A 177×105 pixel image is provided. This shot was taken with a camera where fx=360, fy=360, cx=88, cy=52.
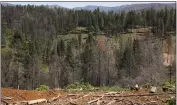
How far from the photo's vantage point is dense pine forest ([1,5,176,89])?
149 feet

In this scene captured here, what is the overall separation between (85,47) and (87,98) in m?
47.6

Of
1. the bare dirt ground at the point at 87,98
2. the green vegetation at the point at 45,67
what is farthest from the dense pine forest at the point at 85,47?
the bare dirt ground at the point at 87,98

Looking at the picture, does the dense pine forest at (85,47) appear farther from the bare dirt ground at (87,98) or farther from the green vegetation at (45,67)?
the bare dirt ground at (87,98)

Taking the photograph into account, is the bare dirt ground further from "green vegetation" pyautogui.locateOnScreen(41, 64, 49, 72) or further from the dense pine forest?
"green vegetation" pyautogui.locateOnScreen(41, 64, 49, 72)

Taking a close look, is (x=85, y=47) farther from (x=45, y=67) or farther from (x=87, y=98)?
(x=87, y=98)

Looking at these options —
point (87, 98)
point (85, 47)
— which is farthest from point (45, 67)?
point (87, 98)

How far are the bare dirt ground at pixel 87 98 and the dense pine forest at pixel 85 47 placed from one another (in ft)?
73.1

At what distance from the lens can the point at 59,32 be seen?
7125 cm

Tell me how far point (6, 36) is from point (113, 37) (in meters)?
19.8

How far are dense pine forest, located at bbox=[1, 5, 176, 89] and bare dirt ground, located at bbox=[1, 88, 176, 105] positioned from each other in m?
22.3

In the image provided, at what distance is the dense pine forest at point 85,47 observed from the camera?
45562mm

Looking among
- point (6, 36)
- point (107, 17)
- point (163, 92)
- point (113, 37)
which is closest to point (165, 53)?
point (113, 37)

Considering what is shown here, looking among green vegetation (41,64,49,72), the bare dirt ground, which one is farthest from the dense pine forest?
the bare dirt ground

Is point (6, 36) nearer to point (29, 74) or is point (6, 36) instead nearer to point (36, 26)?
point (36, 26)
